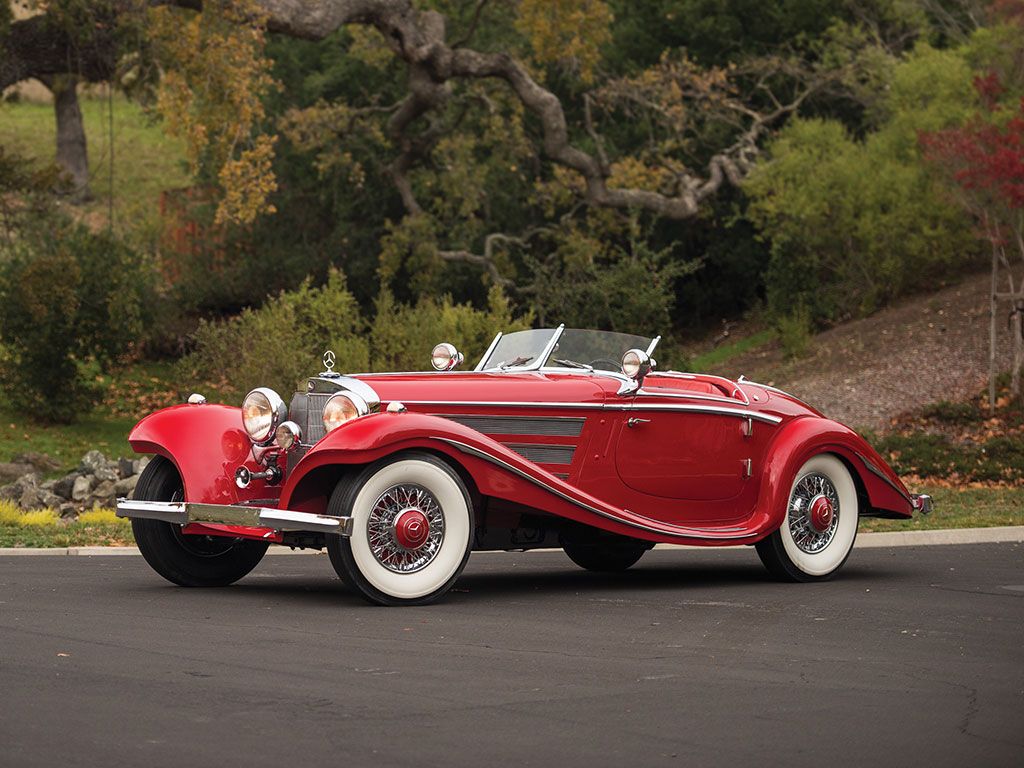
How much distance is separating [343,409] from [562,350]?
191 centimetres

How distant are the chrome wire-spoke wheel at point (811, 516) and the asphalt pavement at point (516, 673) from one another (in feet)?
1.45

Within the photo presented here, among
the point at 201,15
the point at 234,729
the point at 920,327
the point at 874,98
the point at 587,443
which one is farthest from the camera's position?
the point at 874,98

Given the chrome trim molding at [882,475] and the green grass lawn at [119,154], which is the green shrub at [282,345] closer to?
the chrome trim molding at [882,475]

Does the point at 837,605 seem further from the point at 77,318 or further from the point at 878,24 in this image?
the point at 878,24

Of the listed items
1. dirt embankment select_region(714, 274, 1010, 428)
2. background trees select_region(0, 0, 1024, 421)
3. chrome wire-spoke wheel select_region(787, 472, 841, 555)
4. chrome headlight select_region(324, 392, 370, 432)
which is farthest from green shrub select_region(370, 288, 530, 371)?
chrome headlight select_region(324, 392, 370, 432)

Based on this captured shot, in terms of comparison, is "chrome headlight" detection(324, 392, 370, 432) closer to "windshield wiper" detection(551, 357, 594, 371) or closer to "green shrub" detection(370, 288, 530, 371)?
"windshield wiper" detection(551, 357, 594, 371)

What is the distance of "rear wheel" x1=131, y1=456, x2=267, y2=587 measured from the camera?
33.3ft

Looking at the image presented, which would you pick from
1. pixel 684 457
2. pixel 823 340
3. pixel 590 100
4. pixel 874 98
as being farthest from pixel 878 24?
pixel 684 457

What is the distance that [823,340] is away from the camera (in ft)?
102

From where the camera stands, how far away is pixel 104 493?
66.2ft

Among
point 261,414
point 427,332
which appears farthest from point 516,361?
point 427,332

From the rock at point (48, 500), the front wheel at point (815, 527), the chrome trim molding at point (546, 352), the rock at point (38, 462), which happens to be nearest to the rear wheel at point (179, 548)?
the chrome trim molding at point (546, 352)

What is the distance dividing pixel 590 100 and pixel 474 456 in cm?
2660

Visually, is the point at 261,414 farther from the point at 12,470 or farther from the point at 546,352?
the point at 12,470
